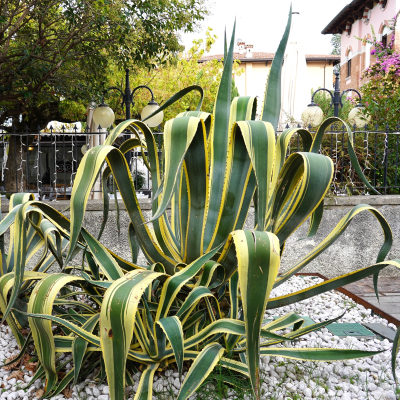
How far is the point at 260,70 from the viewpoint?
2970 centimetres

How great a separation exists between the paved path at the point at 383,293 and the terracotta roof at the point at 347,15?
17975 millimetres

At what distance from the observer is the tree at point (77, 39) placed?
482cm

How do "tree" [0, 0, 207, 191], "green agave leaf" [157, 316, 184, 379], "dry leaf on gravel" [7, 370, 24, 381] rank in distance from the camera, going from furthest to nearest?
1. "tree" [0, 0, 207, 191]
2. "dry leaf on gravel" [7, 370, 24, 381]
3. "green agave leaf" [157, 316, 184, 379]

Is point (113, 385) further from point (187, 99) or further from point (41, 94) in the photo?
point (187, 99)

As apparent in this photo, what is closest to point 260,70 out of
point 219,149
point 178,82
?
point 178,82

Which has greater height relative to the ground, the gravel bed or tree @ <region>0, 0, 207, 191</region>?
tree @ <region>0, 0, 207, 191</region>

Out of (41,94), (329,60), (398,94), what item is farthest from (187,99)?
(329,60)

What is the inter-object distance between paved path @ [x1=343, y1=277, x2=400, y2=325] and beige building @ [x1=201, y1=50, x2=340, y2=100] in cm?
2584

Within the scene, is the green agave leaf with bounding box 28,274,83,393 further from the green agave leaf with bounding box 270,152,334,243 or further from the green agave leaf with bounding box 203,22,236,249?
the green agave leaf with bounding box 270,152,334,243

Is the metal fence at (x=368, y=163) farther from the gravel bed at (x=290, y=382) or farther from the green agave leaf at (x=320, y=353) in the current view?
the green agave leaf at (x=320, y=353)

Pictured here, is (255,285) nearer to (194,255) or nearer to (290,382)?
(194,255)

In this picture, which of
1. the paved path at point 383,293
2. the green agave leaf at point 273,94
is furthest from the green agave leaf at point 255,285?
the paved path at point 383,293

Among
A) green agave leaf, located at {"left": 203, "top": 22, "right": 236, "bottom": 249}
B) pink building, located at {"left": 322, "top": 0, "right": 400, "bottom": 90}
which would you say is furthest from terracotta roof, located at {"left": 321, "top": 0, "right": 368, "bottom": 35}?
green agave leaf, located at {"left": 203, "top": 22, "right": 236, "bottom": 249}

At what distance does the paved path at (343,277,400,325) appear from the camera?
9.37 feet
